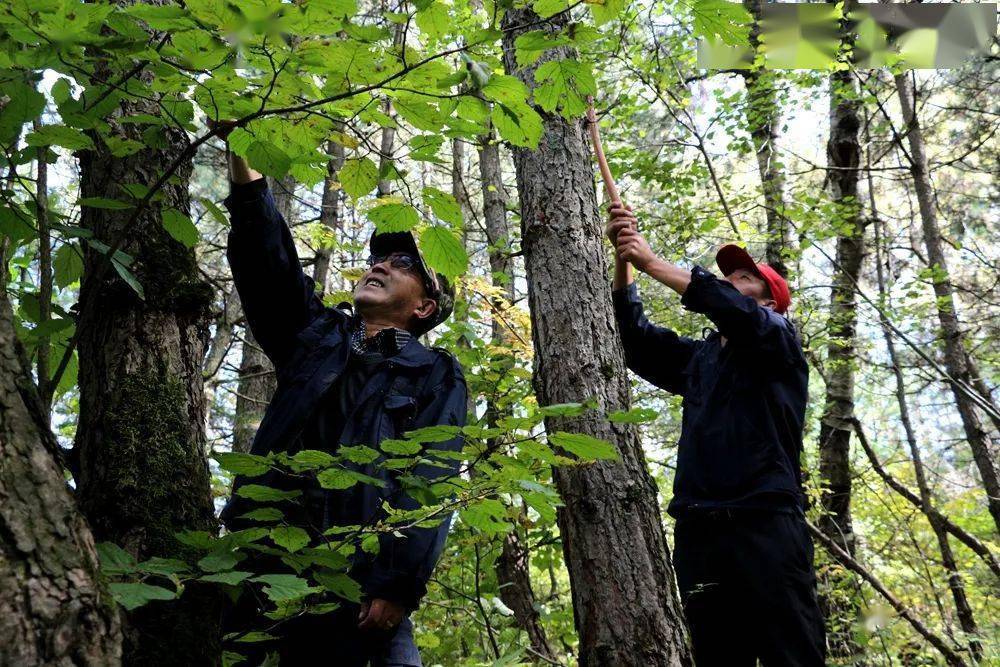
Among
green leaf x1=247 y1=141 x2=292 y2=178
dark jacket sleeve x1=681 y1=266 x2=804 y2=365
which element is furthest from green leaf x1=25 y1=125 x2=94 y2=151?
dark jacket sleeve x1=681 y1=266 x2=804 y2=365

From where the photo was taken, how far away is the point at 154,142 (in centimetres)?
153

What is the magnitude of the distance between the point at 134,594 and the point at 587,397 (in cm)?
191

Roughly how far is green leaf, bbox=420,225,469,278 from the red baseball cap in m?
2.15

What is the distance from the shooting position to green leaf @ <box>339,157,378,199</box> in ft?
5.71

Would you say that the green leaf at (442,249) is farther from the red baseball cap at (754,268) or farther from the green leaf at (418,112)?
the red baseball cap at (754,268)

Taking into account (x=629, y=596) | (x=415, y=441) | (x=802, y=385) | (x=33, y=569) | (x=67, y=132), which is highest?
(x=67, y=132)

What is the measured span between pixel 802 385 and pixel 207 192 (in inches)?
528

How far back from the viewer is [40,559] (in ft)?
2.64

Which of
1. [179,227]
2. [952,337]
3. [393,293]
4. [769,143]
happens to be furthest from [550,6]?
[952,337]

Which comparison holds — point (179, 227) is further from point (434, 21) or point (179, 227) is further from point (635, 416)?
point (635, 416)

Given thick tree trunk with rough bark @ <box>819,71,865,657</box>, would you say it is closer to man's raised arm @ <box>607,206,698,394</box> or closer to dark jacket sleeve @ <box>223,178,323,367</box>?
man's raised arm @ <box>607,206,698,394</box>

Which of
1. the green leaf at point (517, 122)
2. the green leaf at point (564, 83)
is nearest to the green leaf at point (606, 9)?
the green leaf at point (564, 83)

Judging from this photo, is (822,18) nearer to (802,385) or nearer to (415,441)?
(415,441)

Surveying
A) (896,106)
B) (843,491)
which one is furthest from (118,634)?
(896,106)
